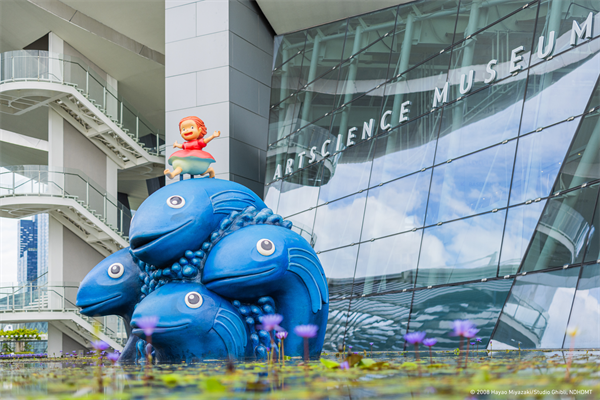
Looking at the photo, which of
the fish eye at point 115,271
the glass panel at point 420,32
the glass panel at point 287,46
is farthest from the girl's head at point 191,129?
the glass panel at point 287,46

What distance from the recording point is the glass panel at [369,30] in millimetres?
14258

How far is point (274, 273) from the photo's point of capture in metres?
6.06

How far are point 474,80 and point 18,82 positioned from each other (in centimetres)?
1332

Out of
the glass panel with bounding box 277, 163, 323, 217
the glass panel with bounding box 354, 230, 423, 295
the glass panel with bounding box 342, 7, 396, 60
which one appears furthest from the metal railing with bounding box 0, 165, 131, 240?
the glass panel with bounding box 354, 230, 423, 295

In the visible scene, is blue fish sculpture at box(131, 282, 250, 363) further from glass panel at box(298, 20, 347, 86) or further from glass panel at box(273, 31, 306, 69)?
glass panel at box(273, 31, 306, 69)

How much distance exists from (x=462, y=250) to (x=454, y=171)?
1.61m

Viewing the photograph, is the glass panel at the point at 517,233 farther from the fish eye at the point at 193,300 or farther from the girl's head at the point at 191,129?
the fish eye at the point at 193,300

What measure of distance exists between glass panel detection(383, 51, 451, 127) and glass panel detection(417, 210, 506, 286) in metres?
2.89

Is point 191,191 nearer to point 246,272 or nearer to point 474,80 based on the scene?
point 246,272

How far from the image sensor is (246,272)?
5.96 m

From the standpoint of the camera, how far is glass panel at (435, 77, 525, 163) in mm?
10742

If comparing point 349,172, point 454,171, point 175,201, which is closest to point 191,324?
point 175,201

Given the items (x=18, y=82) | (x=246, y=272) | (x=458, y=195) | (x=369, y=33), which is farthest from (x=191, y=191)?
(x=18, y=82)

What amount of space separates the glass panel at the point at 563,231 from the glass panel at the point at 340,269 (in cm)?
431
